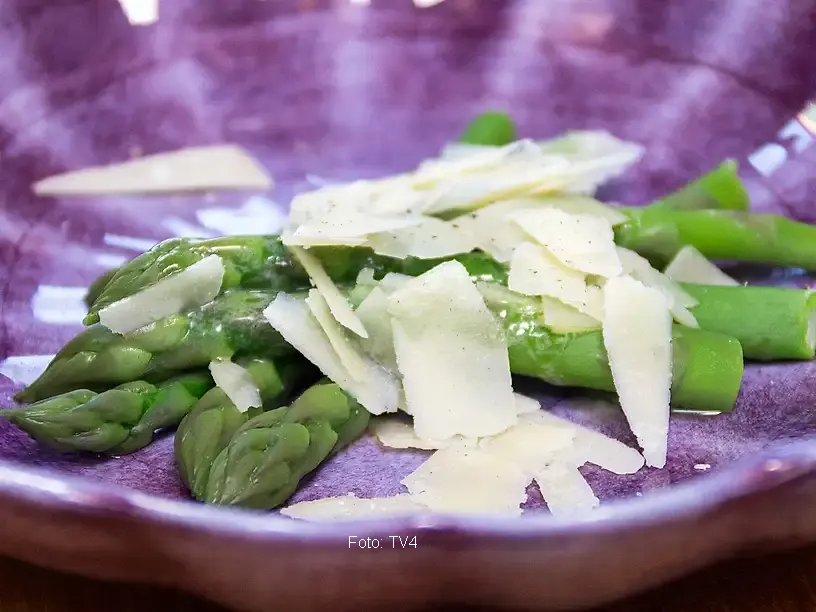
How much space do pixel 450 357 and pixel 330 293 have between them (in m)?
0.23

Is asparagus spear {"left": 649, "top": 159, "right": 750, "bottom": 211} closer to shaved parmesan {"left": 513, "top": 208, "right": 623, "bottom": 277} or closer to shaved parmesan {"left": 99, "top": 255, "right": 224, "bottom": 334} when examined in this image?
shaved parmesan {"left": 513, "top": 208, "right": 623, "bottom": 277}

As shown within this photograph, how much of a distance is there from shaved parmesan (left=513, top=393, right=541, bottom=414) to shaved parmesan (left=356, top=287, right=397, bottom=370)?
205 millimetres

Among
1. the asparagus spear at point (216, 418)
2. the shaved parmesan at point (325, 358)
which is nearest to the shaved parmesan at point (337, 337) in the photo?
the shaved parmesan at point (325, 358)

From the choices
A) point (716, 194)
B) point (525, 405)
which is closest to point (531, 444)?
point (525, 405)

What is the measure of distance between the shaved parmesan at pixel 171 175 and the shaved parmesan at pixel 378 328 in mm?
875

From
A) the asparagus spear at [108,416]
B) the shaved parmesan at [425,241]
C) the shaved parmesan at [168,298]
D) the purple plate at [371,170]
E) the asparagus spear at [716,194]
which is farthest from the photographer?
the asparagus spear at [716,194]

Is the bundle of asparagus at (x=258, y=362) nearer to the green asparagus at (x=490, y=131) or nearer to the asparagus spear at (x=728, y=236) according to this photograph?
the asparagus spear at (x=728, y=236)

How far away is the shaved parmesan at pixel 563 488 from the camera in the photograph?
107 cm

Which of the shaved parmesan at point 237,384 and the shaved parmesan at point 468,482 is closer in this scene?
the shaved parmesan at point 468,482

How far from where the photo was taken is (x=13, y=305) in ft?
→ 5.19

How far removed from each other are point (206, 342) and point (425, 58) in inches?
52.2

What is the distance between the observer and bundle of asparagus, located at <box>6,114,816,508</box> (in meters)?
1.13

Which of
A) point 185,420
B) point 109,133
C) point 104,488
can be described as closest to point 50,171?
point 109,133

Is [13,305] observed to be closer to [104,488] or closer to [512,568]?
[104,488]
